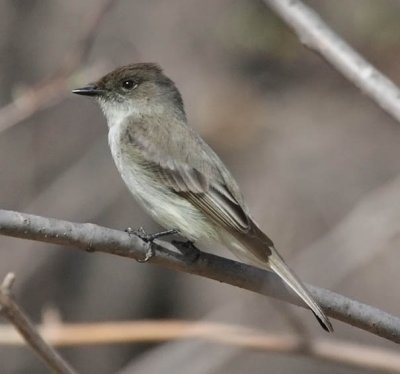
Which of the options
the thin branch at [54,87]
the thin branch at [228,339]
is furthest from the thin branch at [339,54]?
the thin branch at [54,87]

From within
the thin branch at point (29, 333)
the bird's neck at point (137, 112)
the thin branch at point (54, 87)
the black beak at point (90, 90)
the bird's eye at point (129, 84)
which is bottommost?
the thin branch at point (29, 333)

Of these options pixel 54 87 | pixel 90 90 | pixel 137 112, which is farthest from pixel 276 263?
pixel 54 87

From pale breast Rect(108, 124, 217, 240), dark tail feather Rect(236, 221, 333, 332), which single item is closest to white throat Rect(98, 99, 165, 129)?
pale breast Rect(108, 124, 217, 240)

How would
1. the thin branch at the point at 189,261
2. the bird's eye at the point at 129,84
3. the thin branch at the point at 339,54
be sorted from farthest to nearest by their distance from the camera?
the bird's eye at the point at 129,84 → the thin branch at the point at 339,54 → the thin branch at the point at 189,261

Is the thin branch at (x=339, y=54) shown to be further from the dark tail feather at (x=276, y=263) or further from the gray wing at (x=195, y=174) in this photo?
the gray wing at (x=195, y=174)

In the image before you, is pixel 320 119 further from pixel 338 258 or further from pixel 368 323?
pixel 368 323

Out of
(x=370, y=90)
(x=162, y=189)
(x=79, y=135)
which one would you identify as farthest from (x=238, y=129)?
(x=370, y=90)

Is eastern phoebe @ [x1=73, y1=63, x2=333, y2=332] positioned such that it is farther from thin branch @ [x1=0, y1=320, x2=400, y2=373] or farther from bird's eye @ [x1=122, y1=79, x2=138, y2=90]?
thin branch @ [x1=0, y1=320, x2=400, y2=373]

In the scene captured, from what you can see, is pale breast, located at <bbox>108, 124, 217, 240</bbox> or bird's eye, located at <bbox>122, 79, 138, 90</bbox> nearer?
pale breast, located at <bbox>108, 124, 217, 240</bbox>
